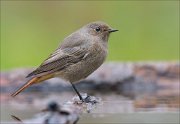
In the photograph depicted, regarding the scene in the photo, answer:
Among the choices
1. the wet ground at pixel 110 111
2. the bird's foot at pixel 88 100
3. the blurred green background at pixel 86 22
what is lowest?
the bird's foot at pixel 88 100

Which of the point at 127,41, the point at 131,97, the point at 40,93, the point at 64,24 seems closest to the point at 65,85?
the point at 40,93

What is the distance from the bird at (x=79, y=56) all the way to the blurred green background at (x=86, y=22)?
5.69m

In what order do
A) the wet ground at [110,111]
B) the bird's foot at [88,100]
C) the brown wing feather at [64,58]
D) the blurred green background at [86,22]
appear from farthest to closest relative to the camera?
the blurred green background at [86,22]
the wet ground at [110,111]
the brown wing feather at [64,58]
the bird's foot at [88,100]

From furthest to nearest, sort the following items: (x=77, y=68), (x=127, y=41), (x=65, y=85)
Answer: (x=127, y=41) → (x=65, y=85) → (x=77, y=68)

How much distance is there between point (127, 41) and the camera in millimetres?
15188

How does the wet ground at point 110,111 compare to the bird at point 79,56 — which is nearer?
the bird at point 79,56

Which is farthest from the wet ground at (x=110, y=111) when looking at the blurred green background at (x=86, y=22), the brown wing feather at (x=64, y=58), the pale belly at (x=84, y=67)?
the blurred green background at (x=86, y=22)

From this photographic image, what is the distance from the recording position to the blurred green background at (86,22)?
48.0 feet

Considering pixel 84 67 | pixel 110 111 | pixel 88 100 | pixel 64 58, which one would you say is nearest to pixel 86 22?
pixel 110 111

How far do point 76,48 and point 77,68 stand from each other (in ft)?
0.81

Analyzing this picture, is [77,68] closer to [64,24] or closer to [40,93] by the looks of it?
[40,93]

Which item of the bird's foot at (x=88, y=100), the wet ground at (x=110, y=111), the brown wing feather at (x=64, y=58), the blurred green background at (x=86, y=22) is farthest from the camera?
the blurred green background at (x=86, y=22)

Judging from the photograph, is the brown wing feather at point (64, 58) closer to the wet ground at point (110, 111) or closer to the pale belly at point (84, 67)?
the pale belly at point (84, 67)

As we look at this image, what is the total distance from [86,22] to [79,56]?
799cm
